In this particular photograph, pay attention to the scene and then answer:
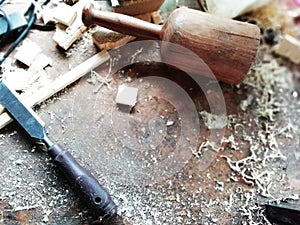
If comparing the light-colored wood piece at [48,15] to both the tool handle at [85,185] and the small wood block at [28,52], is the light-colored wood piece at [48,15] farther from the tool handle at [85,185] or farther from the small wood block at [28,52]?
the tool handle at [85,185]

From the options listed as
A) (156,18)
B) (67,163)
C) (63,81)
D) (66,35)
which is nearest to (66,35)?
(66,35)

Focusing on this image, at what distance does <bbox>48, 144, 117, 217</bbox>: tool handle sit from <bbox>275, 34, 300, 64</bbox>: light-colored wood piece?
0.68 m

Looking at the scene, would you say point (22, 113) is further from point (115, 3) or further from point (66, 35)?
point (115, 3)

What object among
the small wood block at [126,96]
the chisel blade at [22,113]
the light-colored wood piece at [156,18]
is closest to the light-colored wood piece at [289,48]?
the light-colored wood piece at [156,18]

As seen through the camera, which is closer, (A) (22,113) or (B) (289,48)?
(A) (22,113)

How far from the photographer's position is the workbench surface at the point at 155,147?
1.06 metres

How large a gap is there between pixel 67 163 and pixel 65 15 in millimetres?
374

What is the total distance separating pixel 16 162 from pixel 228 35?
0.55 metres

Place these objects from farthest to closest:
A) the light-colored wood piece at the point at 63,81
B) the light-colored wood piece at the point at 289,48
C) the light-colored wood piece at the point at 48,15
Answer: the light-colored wood piece at the point at 289,48 < the light-colored wood piece at the point at 48,15 < the light-colored wood piece at the point at 63,81

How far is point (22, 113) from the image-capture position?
108 centimetres

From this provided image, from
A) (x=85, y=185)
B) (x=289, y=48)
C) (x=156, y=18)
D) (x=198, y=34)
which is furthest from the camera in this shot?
(x=289, y=48)

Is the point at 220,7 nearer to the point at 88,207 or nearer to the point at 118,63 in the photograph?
the point at 118,63

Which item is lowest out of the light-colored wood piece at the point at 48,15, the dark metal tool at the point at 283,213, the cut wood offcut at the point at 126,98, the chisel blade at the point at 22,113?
the dark metal tool at the point at 283,213

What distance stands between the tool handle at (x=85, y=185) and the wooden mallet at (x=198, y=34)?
33 centimetres
